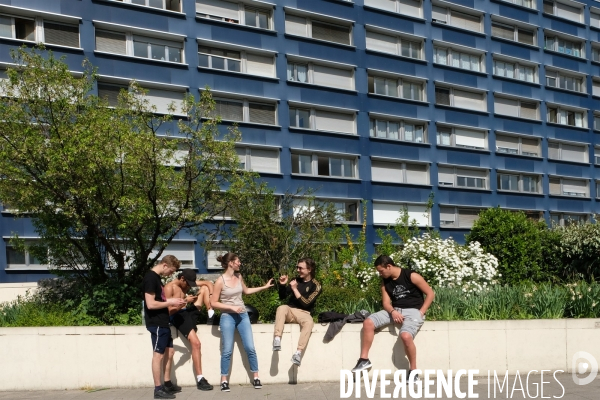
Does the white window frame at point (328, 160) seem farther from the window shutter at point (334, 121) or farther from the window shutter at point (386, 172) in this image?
the window shutter at point (334, 121)

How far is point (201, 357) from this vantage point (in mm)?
10039

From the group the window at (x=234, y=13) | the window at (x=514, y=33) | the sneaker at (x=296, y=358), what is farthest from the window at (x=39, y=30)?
the window at (x=514, y=33)

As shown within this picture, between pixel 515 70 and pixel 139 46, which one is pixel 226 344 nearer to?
pixel 139 46

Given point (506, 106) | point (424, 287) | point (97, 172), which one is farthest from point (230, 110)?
point (424, 287)

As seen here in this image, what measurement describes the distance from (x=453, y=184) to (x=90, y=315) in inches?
1290

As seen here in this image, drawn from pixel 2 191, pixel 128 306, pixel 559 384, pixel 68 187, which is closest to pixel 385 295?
pixel 559 384

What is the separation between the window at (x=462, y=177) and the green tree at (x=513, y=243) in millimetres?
18708

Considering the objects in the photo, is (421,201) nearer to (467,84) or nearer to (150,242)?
(467,84)

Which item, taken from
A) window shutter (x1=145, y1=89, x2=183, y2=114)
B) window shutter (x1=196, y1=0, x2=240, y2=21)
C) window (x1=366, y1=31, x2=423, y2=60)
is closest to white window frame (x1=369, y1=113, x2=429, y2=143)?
window (x1=366, y1=31, x2=423, y2=60)

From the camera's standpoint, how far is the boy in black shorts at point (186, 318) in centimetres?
961

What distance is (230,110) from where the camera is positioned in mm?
34125

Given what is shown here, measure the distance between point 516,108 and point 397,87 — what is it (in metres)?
9.98

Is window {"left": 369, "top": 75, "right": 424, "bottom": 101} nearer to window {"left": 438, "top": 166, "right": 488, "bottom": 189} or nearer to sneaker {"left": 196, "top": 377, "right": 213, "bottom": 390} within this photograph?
window {"left": 438, "top": 166, "right": 488, "bottom": 189}

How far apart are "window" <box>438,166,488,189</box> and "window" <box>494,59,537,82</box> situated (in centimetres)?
688
